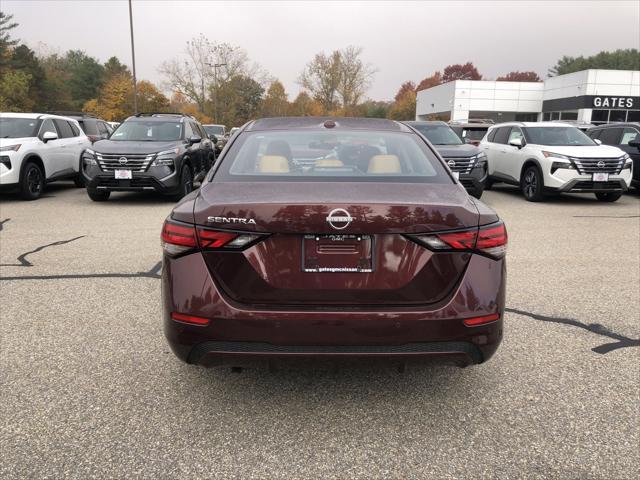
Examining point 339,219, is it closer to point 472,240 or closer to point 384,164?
point 472,240

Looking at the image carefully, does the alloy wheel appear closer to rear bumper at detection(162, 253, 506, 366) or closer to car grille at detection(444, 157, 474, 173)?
car grille at detection(444, 157, 474, 173)

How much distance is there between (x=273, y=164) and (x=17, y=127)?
10.8 m

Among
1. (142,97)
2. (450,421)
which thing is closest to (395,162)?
(450,421)

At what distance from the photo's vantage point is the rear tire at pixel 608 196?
1182 centimetres

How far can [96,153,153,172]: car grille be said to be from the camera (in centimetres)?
1037

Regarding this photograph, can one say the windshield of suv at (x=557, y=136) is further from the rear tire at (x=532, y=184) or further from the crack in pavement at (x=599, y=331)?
the crack in pavement at (x=599, y=331)

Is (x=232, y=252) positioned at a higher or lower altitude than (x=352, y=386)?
higher

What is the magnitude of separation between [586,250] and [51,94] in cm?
6790

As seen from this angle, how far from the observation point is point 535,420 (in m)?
2.87

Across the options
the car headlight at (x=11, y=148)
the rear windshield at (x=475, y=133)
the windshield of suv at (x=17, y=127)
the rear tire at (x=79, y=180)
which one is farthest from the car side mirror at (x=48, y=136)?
the rear windshield at (x=475, y=133)

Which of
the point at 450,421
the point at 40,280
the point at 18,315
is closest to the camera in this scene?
the point at 450,421

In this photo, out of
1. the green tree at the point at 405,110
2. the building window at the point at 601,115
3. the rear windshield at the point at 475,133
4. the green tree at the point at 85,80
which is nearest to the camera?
the rear windshield at the point at 475,133

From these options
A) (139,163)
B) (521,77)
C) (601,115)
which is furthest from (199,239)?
(521,77)

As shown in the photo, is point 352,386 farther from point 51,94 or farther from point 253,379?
point 51,94
